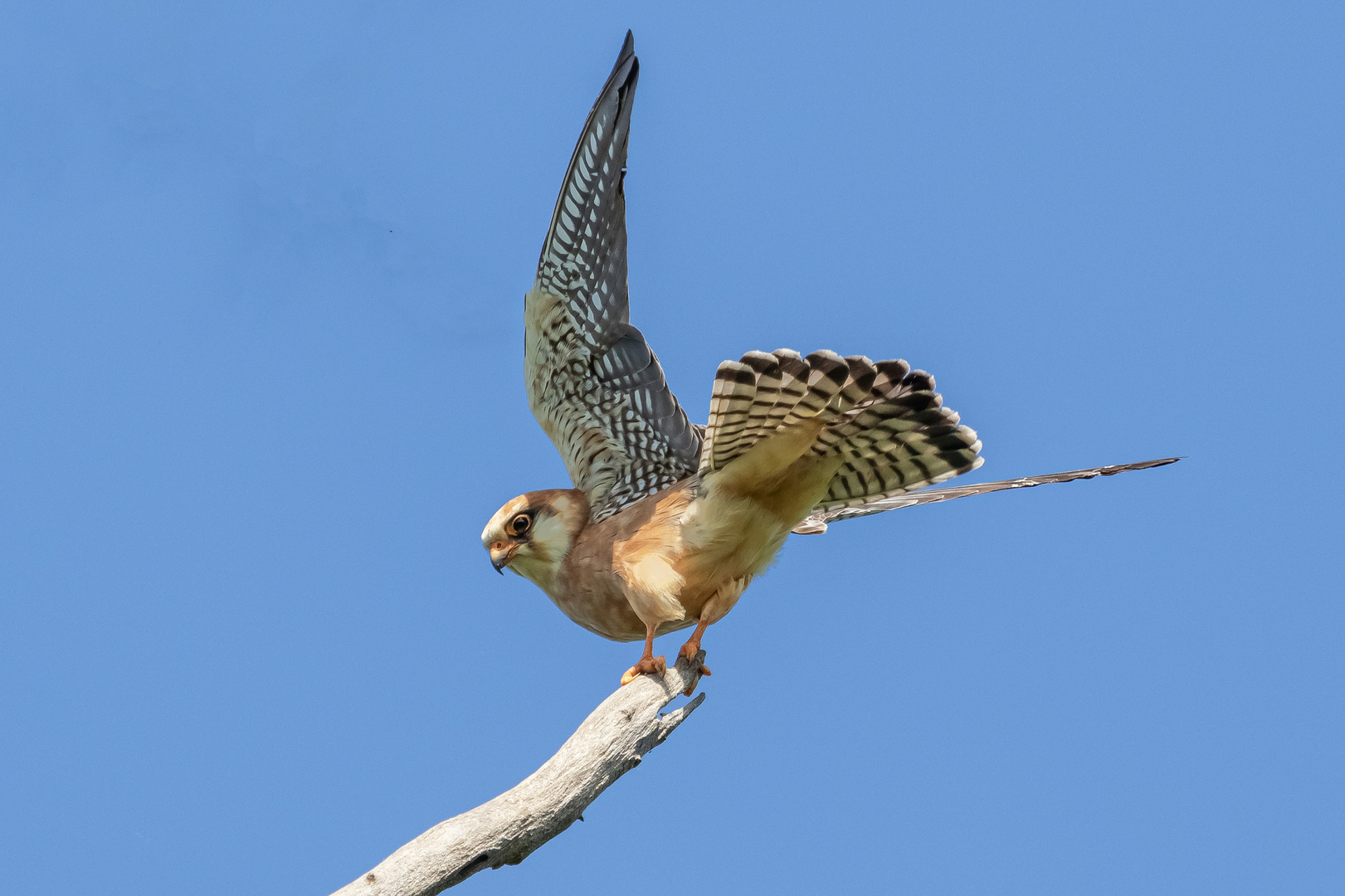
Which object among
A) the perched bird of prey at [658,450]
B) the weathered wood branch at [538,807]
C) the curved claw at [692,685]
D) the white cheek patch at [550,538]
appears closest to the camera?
the weathered wood branch at [538,807]

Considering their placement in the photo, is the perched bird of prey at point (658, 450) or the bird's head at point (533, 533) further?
the bird's head at point (533, 533)

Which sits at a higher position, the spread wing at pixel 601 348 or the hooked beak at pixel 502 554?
the spread wing at pixel 601 348

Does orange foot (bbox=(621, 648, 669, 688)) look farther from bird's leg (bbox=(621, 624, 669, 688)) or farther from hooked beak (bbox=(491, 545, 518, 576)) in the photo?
hooked beak (bbox=(491, 545, 518, 576))

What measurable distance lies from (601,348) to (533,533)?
1.00 metres

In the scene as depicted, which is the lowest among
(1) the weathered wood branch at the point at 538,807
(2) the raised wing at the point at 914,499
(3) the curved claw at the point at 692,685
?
(1) the weathered wood branch at the point at 538,807

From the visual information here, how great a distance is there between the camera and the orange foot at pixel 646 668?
192 inches

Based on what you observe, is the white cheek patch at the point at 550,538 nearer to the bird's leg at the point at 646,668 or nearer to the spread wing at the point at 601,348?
the spread wing at the point at 601,348

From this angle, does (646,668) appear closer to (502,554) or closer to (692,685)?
(692,685)

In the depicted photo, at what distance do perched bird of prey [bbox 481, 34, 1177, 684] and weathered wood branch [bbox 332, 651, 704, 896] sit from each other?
0.31 metres

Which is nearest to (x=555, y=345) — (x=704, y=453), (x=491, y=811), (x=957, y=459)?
(x=704, y=453)

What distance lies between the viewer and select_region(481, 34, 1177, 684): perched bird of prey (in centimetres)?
459

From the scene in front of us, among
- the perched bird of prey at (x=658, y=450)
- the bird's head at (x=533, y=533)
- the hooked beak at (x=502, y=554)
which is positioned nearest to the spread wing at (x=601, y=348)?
the perched bird of prey at (x=658, y=450)

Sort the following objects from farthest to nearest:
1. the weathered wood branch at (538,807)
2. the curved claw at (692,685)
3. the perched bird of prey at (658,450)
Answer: the curved claw at (692,685) < the perched bird of prey at (658,450) < the weathered wood branch at (538,807)

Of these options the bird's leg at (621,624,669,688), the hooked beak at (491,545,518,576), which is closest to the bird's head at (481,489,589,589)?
the hooked beak at (491,545,518,576)
